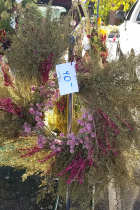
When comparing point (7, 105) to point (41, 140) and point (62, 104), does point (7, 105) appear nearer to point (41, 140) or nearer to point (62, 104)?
point (41, 140)

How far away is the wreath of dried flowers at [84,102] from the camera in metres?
1.04

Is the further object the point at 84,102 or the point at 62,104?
the point at 62,104

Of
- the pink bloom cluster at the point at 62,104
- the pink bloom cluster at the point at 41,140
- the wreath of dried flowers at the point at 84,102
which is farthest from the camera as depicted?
the pink bloom cluster at the point at 62,104

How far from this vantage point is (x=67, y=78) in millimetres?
1122

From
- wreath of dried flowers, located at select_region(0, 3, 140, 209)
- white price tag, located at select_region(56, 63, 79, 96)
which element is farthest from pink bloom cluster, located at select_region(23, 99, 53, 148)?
white price tag, located at select_region(56, 63, 79, 96)

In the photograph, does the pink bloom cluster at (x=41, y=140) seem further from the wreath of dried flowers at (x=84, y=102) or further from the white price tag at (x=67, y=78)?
the white price tag at (x=67, y=78)

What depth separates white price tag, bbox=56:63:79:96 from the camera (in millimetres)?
1109

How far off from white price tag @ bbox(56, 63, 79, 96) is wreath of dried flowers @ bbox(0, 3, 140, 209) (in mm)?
38

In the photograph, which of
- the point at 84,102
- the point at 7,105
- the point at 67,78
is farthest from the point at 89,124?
the point at 7,105

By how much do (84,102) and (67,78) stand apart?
0.18 m

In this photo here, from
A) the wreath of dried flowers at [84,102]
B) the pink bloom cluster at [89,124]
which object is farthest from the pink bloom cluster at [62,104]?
the pink bloom cluster at [89,124]

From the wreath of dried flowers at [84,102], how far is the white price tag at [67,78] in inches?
1.5

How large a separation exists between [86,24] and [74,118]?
135 centimetres

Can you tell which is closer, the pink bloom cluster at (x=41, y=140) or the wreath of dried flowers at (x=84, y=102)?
the wreath of dried flowers at (x=84, y=102)
